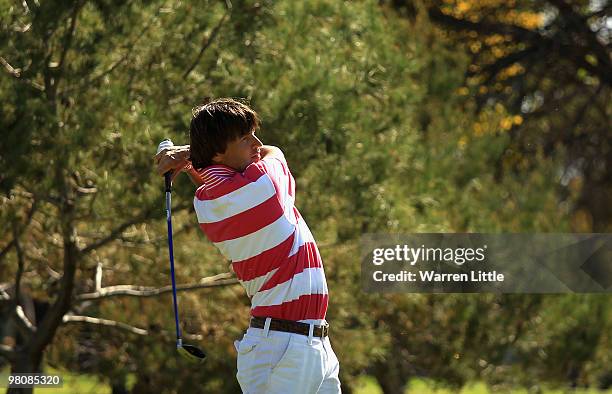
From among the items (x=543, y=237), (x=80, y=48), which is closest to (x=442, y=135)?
(x=543, y=237)

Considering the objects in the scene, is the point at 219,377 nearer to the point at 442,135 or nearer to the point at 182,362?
the point at 182,362

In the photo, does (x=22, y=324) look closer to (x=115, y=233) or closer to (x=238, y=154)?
(x=115, y=233)

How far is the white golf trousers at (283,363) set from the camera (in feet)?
11.1

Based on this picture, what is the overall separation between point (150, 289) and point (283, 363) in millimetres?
4633

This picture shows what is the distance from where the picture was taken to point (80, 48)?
6.29 metres

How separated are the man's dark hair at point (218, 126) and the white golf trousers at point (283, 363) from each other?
21.5 inches

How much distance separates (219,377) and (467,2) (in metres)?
5.03

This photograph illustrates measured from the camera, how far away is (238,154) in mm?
3482

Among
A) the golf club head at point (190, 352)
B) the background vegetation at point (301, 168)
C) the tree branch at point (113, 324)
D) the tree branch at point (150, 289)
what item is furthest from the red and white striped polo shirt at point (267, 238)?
the tree branch at point (113, 324)

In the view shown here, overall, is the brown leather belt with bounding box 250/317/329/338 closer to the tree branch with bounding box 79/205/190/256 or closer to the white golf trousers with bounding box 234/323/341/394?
Result: the white golf trousers with bounding box 234/323/341/394

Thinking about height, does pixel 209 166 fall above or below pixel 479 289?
below

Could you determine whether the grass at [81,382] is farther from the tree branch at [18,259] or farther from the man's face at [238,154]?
the man's face at [238,154]

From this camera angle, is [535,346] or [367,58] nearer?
[367,58]

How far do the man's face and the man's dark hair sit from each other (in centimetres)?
2
